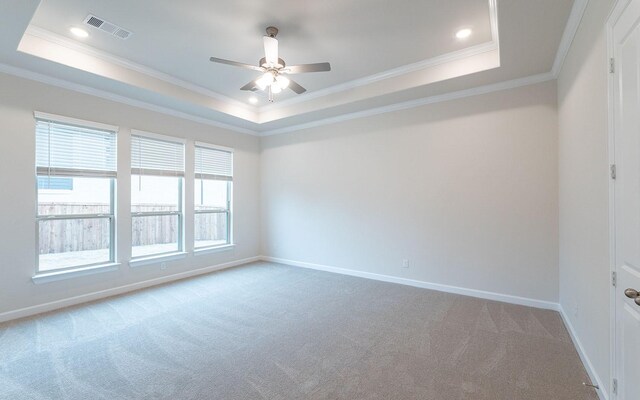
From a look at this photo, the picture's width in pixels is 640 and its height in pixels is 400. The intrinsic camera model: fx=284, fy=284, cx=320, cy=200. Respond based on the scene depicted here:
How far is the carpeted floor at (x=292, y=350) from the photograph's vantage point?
2127mm

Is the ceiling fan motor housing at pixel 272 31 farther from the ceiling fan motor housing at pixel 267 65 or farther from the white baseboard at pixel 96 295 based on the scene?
the white baseboard at pixel 96 295

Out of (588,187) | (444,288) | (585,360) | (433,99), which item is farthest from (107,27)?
(585,360)

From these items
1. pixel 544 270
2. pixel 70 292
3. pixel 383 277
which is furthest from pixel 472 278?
pixel 70 292

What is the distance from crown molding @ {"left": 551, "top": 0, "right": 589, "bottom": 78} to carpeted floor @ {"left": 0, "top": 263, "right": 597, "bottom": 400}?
2.90 metres

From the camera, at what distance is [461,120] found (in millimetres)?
4168

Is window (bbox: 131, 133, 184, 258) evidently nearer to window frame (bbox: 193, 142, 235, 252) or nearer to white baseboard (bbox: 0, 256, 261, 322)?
window frame (bbox: 193, 142, 235, 252)

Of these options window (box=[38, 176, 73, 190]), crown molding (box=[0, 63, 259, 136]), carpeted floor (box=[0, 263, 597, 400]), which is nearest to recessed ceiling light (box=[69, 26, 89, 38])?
crown molding (box=[0, 63, 259, 136])

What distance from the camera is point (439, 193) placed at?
14.3 feet

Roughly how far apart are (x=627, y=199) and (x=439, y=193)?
9.13 ft

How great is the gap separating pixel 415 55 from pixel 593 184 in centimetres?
247

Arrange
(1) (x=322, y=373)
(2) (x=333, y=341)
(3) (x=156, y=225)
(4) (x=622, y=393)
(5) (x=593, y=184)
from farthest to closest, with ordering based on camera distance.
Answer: (3) (x=156, y=225) < (2) (x=333, y=341) < (1) (x=322, y=373) < (5) (x=593, y=184) < (4) (x=622, y=393)

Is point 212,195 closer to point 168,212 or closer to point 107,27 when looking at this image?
point 168,212

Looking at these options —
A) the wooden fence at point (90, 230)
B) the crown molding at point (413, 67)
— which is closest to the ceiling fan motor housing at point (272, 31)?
the crown molding at point (413, 67)

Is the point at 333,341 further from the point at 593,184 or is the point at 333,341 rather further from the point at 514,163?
the point at 514,163
